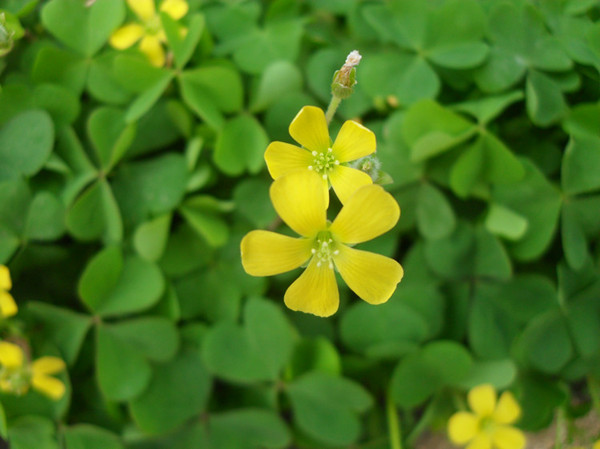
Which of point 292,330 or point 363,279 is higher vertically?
point 363,279

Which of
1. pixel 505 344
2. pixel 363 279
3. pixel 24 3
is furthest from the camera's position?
pixel 505 344

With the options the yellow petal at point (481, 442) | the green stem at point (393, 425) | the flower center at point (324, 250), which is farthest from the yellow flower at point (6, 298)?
the yellow petal at point (481, 442)

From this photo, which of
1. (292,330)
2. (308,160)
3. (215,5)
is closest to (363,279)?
(308,160)

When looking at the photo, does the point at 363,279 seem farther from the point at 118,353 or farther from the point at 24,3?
the point at 24,3

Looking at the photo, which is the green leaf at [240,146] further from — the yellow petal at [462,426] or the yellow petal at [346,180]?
the yellow petal at [462,426]

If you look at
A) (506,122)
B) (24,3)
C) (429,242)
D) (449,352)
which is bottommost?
(449,352)

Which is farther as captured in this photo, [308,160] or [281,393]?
[281,393]

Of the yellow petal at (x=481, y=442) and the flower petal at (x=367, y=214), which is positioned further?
the yellow petal at (x=481, y=442)

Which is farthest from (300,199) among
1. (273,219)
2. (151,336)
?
(151,336)
